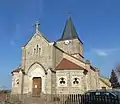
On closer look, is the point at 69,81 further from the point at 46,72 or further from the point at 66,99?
the point at 66,99

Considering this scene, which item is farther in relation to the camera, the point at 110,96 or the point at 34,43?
the point at 34,43

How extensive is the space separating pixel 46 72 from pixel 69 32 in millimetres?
22436

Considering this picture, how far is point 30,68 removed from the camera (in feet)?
115

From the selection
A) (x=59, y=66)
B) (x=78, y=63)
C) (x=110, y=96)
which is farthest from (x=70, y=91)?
(x=110, y=96)

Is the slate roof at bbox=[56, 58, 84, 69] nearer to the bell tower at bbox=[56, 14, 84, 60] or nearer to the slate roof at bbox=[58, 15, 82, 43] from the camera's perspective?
the bell tower at bbox=[56, 14, 84, 60]

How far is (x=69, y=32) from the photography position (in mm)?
53750

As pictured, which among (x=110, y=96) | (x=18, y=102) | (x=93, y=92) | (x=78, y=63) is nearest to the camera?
(x=110, y=96)

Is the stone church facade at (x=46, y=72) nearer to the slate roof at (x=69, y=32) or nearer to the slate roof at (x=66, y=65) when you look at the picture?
the slate roof at (x=66, y=65)

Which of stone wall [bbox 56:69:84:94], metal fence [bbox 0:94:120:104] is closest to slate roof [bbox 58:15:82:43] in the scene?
stone wall [bbox 56:69:84:94]

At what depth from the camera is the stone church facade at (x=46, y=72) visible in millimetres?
33219

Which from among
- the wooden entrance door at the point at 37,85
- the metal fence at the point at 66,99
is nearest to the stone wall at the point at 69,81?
the wooden entrance door at the point at 37,85

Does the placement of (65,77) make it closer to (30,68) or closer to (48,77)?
(48,77)

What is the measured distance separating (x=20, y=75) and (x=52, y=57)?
611cm

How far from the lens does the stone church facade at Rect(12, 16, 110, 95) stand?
3322 centimetres
